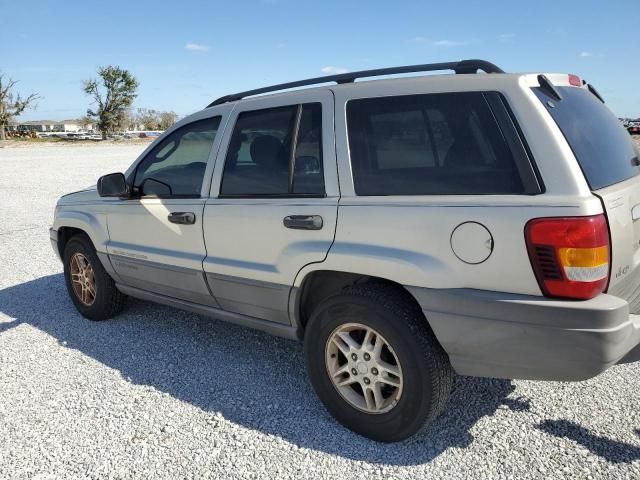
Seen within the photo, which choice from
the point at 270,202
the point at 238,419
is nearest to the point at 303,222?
the point at 270,202

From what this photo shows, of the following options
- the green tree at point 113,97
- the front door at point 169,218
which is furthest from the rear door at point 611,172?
the green tree at point 113,97

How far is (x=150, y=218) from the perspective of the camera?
3711 millimetres

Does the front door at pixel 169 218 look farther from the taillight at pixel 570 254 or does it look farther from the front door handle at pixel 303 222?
the taillight at pixel 570 254

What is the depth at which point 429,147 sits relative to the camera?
2.45 meters

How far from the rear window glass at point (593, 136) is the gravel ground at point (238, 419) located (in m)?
1.34

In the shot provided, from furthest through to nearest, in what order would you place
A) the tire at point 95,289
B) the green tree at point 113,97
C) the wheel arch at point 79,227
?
1. the green tree at point 113,97
2. the tire at point 95,289
3. the wheel arch at point 79,227

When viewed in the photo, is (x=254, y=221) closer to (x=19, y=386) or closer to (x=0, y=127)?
(x=19, y=386)

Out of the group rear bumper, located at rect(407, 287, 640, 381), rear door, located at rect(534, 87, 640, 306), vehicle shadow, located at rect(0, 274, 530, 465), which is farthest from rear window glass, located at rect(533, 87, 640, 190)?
vehicle shadow, located at rect(0, 274, 530, 465)

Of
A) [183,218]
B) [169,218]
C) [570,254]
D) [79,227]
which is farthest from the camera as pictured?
[79,227]

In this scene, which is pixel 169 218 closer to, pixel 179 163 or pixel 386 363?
pixel 179 163

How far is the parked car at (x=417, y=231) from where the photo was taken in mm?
2113

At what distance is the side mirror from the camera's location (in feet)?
12.3

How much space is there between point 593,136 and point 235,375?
8.46 feet

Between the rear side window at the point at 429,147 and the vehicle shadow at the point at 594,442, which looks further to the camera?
the vehicle shadow at the point at 594,442
